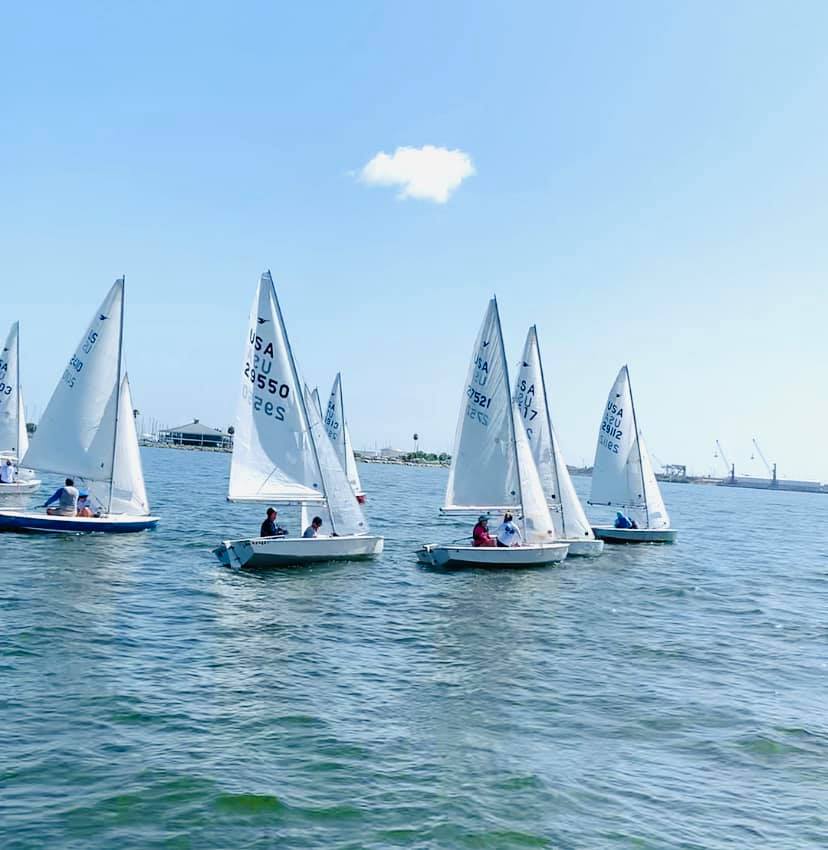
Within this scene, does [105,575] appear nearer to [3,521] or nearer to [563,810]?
[3,521]

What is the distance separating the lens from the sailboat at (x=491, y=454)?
2873cm

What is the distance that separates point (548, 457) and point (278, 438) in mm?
11516

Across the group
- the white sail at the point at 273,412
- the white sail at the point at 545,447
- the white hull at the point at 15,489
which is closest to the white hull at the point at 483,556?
the white sail at the point at 273,412

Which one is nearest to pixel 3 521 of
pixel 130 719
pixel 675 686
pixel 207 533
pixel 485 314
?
pixel 207 533

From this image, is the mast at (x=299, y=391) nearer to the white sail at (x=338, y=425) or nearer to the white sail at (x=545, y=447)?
the white sail at (x=545, y=447)

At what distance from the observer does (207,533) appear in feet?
112

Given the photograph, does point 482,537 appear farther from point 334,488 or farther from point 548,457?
point 548,457

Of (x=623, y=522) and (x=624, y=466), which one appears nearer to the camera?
(x=623, y=522)

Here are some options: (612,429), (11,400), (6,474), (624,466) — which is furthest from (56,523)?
(612,429)

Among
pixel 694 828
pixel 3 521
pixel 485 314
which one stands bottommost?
pixel 694 828

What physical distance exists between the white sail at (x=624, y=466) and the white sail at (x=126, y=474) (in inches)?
782

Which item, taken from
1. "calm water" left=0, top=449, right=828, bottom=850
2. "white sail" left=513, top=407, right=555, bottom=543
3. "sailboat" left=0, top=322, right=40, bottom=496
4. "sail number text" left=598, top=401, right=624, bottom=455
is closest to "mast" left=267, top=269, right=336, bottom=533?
"calm water" left=0, top=449, right=828, bottom=850

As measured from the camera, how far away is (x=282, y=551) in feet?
79.6

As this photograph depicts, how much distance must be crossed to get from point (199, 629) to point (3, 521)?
47.6ft
